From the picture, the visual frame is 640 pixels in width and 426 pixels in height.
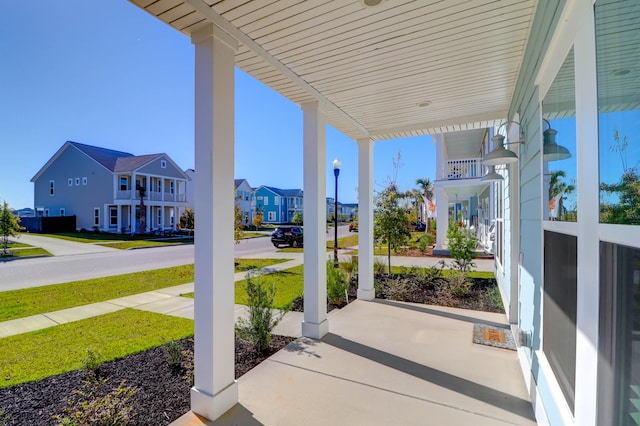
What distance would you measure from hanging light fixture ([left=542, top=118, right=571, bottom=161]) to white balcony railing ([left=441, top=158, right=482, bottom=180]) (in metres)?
10.9

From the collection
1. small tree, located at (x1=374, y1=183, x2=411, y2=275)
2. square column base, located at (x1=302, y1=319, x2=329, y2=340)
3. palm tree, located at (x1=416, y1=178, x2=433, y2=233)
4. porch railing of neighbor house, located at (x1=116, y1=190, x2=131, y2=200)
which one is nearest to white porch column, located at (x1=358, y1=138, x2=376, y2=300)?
square column base, located at (x1=302, y1=319, x2=329, y2=340)

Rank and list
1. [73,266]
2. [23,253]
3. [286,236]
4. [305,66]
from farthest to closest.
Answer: [286,236]
[23,253]
[73,266]
[305,66]

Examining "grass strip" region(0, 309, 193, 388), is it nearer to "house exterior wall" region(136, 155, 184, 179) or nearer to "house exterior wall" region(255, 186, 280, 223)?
"house exterior wall" region(136, 155, 184, 179)

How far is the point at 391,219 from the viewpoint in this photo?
8.29 m

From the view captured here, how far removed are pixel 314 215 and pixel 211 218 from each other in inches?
73.2

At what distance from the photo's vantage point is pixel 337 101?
439 centimetres

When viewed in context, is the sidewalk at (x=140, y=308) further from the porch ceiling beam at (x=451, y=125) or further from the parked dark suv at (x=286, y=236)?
the parked dark suv at (x=286, y=236)

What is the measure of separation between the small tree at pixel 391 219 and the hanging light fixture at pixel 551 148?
6.03 meters

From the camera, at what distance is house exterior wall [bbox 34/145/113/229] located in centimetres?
2617

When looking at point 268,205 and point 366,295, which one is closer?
point 366,295

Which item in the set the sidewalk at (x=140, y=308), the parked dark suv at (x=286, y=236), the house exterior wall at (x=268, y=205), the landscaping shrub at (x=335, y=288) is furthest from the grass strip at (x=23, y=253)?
the house exterior wall at (x=268, y=205)

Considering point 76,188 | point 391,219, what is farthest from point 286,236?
point 76,188

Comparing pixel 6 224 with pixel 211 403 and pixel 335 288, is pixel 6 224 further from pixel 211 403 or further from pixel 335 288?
pixel 211 403

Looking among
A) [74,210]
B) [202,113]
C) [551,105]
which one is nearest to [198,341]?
[202,113]
